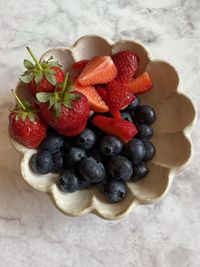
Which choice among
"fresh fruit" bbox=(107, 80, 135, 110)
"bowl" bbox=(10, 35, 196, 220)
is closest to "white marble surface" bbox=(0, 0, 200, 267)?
"bowl" bbox=(10, 35, 196, 220)

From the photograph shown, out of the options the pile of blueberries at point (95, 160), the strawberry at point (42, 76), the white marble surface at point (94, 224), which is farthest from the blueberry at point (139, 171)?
the strawberry at point (42, 76)

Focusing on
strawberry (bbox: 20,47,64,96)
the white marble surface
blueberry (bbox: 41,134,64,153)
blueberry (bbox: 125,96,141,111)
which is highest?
strawberry (bbox: 20,47,64,96)

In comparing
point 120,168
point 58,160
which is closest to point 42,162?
point 58,160

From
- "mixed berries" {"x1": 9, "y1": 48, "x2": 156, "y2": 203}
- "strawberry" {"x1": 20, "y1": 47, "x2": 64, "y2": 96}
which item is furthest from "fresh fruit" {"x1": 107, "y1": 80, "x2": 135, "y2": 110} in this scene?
"strawberry" {"x1": 20, "y1": 47, "x2": 64, "y2": 96}

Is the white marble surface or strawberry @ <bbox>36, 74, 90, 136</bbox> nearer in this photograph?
strawberry @ <bbox>36, 74, 90, 136</bbox>

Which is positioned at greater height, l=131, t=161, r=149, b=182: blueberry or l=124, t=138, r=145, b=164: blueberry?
l=124, t=138, r=145, b=164: blueberry

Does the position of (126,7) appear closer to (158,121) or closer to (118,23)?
(118,23)

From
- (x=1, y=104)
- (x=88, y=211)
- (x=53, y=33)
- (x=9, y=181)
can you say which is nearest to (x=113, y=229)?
(x=88, y=211)

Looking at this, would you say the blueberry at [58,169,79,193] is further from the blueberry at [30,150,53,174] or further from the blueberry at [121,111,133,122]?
the blueberry at [121,111,133,122]
